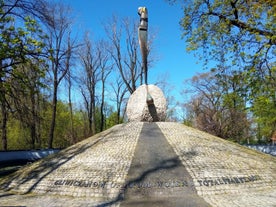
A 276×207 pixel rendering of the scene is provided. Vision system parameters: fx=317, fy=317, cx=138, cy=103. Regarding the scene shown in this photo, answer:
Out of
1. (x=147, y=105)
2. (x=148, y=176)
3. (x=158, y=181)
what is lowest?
(x=158, y=181)

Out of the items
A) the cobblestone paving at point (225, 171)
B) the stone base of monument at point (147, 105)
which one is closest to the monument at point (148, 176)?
the cobblestone paving at point (225, 171)

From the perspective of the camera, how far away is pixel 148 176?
10.0m

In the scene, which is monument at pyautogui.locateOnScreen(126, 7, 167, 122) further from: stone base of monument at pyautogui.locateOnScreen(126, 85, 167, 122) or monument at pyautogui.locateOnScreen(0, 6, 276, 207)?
monument at pyautogui.locateOnScreen(0, 6, 276, 207)

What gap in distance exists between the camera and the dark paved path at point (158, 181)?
8375mm

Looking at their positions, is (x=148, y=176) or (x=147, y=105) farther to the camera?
(x=147, y=105)

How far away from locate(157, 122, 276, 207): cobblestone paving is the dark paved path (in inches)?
12.2

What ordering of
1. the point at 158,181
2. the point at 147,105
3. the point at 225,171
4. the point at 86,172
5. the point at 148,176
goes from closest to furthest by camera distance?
the point at 158,181, the point at 148,176, the point at 225,171, the point at 86,172, the point at 147,105

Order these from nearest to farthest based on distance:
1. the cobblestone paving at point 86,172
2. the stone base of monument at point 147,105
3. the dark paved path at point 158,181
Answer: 1. the dark paved path at point 158,181
2. the cobblestone paving at point 86,172
3. the stone base of monument at point 147,105

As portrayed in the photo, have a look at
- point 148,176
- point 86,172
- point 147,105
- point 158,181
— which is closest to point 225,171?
point 158,181

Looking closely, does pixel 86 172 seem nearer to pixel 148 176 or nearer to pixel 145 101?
pixel 148 176

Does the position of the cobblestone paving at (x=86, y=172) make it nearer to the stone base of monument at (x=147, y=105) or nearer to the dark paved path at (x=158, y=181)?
the dark paved path at (x=158, y=181)

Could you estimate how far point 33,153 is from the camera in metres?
25.7

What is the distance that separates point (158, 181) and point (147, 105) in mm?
7457

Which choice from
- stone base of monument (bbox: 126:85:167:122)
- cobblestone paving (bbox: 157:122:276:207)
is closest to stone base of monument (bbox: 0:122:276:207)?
cobblestone paving (bbox: 157:122:276:207)
